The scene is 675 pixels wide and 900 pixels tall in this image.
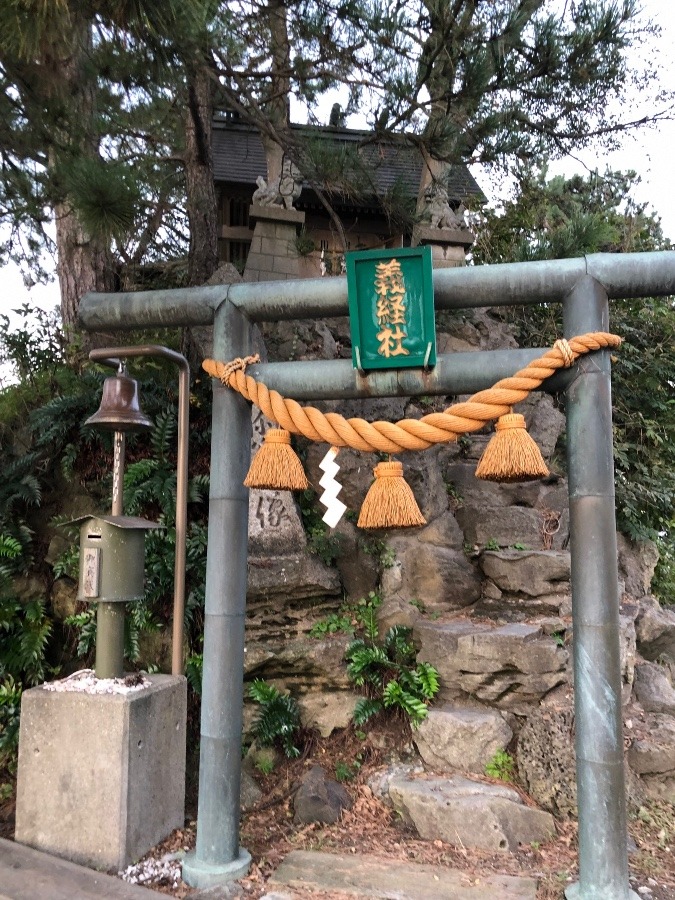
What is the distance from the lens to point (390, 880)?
3566 millimetres

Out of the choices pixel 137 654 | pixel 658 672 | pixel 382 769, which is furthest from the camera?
pixel 658 672

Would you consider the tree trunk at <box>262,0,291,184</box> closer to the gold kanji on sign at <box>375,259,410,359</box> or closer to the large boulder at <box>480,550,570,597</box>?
the gold kanji on sign at <box>375,259,410,359</box>

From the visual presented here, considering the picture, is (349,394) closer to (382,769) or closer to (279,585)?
(279,585)

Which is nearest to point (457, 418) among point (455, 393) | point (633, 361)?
point (455, 393)

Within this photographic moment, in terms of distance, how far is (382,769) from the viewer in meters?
4.90

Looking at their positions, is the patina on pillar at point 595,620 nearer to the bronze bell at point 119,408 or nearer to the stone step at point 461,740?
the stone step at point 461,740

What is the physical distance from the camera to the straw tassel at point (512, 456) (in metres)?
3.23

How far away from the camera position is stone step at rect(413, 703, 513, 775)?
4766 millimetres

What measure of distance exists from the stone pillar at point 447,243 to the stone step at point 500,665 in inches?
203

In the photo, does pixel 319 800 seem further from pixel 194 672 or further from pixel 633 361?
pixel 633 361

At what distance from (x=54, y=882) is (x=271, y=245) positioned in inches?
295

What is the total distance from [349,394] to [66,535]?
3734 mm

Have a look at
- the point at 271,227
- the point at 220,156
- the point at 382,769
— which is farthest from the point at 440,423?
the point at 220,156

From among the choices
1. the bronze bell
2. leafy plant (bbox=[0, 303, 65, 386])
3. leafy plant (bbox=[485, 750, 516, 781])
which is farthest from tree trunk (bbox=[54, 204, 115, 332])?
leafy plant (bbox=[485, 750, 516, 781])
